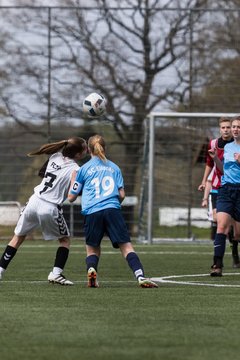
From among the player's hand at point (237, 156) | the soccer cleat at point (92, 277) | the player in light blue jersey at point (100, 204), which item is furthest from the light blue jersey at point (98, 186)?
the player's hand at point (237, 156)

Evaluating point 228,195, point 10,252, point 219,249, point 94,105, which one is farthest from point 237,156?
point 10,252

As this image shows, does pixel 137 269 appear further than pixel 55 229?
No

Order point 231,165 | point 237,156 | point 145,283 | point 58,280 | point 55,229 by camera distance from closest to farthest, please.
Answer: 1. point 145,283
2. point 58,280
3. point 55,229
4. point 237,156
5. point 231,165

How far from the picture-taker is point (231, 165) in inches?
502

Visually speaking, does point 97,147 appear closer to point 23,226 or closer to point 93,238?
point 93,238

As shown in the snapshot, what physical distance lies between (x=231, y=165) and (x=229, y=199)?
1.31 ft

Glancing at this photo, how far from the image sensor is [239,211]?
12836mm

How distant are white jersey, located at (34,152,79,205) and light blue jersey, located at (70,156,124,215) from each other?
1.67 feet

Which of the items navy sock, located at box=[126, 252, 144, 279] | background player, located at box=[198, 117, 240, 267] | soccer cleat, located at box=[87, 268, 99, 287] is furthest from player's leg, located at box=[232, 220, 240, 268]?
soccer cleat, located at box=[87, 268, 99, 287]

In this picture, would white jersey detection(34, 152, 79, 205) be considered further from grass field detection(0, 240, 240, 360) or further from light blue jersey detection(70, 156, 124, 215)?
grass field detection(0, 240, 240, 360)

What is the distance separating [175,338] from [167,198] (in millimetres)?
16596

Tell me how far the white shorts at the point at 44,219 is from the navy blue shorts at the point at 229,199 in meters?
2.06

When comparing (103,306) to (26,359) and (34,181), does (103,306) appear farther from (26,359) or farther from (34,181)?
(34,181)

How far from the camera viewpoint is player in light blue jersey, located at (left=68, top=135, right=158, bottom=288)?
1105 centimetres
